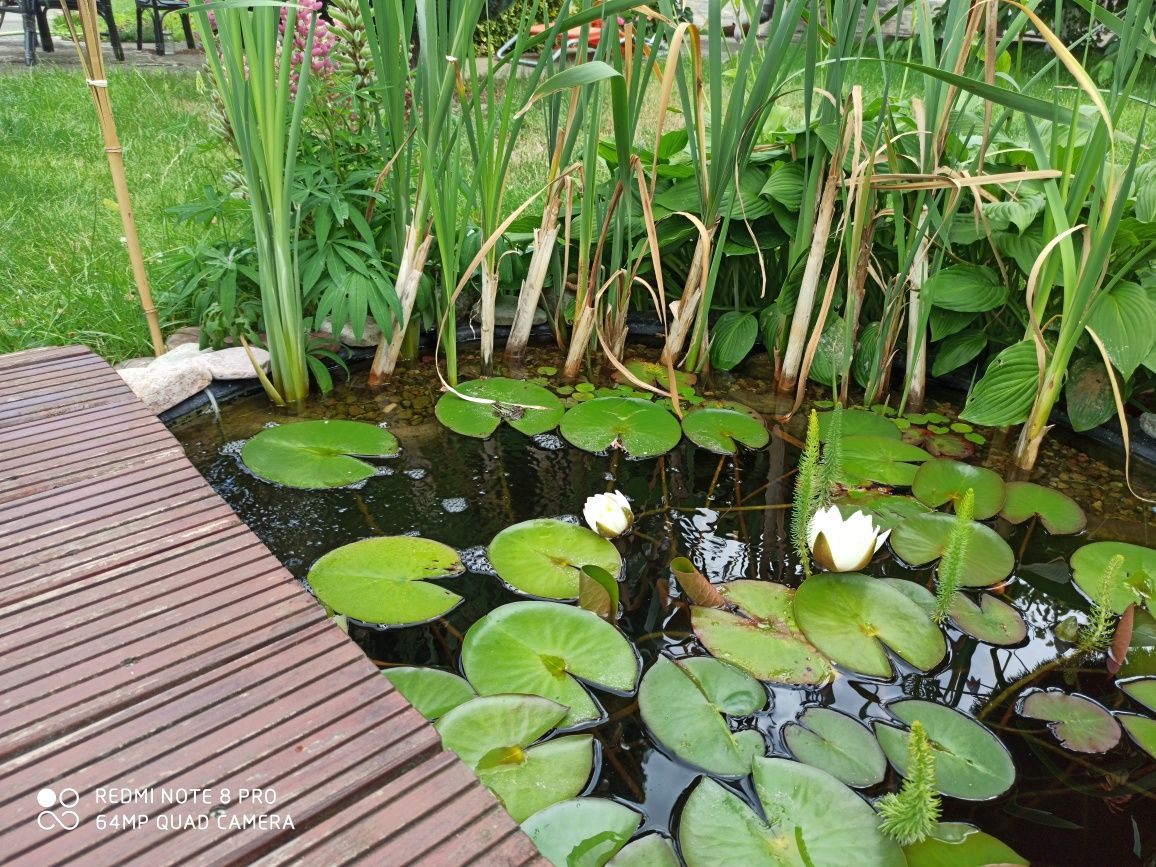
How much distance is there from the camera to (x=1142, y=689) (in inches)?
47.7

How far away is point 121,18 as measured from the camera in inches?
325

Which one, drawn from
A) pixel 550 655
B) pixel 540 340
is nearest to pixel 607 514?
pixel 550 655

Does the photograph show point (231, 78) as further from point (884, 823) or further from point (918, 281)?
point (884, 823)

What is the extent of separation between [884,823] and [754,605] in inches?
16.8

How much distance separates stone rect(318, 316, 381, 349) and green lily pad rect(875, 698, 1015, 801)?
1464 mm

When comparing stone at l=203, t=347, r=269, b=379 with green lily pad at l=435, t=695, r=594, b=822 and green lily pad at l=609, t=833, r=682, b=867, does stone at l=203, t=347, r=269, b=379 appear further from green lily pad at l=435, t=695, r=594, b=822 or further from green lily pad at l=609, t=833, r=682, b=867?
green lily pad at l=609, t=833, r=682, b=867

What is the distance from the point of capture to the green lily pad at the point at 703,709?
1.07 metres

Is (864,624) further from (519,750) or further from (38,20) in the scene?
(38,20)

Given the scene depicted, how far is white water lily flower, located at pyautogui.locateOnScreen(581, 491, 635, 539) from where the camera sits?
1455mm

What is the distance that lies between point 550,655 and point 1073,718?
0.74 m

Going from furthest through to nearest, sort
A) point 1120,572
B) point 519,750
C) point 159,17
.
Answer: point 159,17 → point 1120,572 → point 519,750

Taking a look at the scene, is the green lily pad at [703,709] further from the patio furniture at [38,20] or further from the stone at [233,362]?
the patio furniture at [38,20]

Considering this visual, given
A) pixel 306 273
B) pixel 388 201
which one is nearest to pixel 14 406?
pixel 306 273

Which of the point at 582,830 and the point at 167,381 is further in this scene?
the point at 167,381
